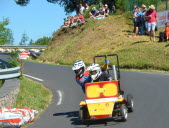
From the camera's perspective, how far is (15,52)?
1700cm

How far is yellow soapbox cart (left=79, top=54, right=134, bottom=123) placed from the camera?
32.3ft

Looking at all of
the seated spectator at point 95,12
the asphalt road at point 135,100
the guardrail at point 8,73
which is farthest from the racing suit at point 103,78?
the seated spectator at point 95,12

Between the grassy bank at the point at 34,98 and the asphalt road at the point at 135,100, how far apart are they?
245mm

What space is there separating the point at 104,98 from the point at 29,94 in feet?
15.8

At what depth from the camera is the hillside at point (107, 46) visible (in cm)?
2238

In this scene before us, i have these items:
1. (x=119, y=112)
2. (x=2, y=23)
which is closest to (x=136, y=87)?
(x=119, y=112)

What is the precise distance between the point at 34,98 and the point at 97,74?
3.74m

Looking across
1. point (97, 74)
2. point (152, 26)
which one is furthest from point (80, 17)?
point (97, 74)

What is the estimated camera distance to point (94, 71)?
10711 millimetres

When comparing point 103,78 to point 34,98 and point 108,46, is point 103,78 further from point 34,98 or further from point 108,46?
point 108,46

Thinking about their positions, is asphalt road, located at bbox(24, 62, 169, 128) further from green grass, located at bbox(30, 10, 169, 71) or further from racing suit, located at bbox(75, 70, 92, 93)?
green grass, located at bbox(30, 10, 169, 71)

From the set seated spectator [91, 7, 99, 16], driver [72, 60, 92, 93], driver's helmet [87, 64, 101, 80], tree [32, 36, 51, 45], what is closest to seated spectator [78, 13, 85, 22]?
seated spectator [91, 7, 99, 16]

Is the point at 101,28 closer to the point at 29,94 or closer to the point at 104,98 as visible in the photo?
the point at 29,94

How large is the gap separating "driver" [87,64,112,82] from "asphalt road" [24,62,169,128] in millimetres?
1198
